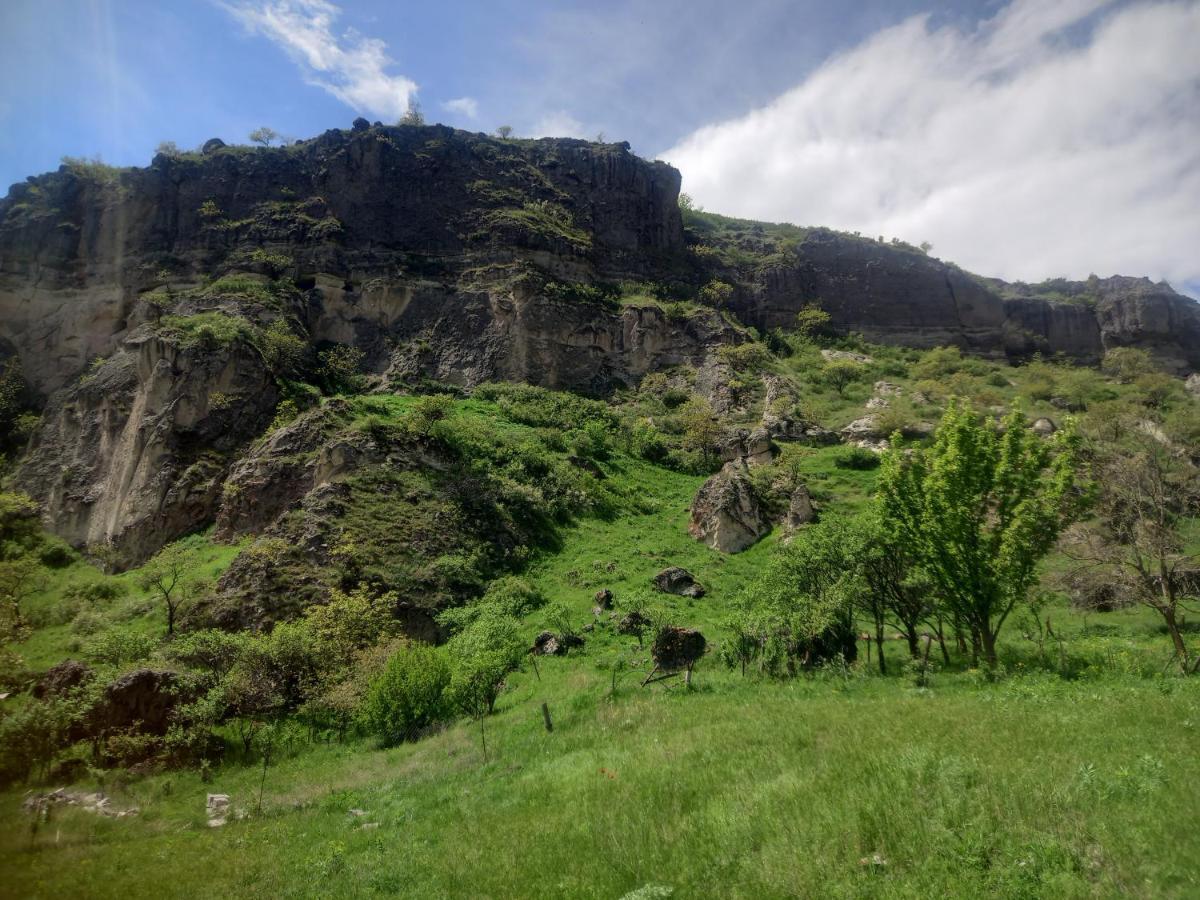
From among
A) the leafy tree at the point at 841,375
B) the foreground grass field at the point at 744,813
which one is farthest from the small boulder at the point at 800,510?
the leafy tree at the point at 841,375

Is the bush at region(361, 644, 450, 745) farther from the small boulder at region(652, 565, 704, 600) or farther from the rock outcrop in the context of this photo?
the rock outcrop

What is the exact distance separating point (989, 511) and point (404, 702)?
20455 millimetres

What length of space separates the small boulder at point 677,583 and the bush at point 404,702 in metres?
13.5

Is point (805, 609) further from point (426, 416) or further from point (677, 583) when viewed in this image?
point (426, 416)

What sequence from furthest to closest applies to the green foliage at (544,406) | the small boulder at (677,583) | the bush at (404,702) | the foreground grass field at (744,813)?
the green foliage at (544,406) < the small boulder at (677,583) < the bush at (404,702) < the foreground grass field at (744,813)

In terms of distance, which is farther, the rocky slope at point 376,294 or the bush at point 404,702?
the rocky slope at point 376,294

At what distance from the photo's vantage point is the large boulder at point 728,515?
3806 centimetres

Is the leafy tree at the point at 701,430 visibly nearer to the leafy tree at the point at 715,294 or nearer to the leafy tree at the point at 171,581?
the leafy tree at the point at 715,294

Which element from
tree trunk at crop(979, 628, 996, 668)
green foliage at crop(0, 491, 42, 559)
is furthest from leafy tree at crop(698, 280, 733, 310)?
green foliage at crop(0, 491, 42, 559)

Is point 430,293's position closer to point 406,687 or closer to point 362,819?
point 406,687

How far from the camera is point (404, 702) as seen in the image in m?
21.2

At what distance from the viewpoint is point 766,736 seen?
35.5ft

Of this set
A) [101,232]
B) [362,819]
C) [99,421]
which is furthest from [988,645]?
[101,232]

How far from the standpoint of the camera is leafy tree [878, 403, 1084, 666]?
1510 cm
